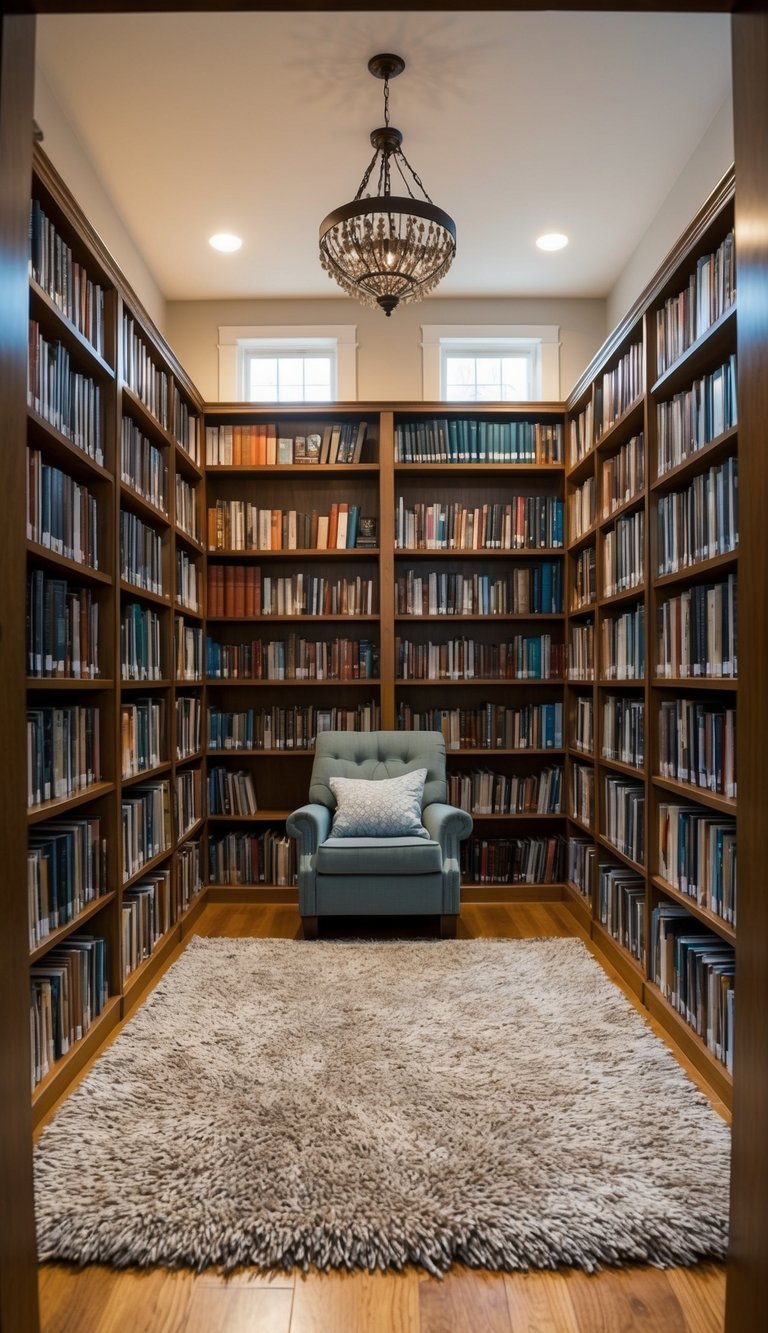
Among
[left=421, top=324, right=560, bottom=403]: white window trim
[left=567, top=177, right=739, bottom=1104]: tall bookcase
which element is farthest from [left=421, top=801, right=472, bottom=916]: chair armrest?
[left=421, top=324, right=560, bottom=403]: white window trim

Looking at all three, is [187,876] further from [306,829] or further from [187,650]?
[187,650]

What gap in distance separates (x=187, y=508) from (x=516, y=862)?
2564 millimetres

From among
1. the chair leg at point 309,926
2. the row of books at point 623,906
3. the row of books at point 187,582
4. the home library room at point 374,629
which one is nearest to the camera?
the home library room at point 374,629

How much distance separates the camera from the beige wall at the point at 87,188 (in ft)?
9.32

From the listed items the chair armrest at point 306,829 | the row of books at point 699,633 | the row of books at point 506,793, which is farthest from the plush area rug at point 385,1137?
the row of books at point 506,793

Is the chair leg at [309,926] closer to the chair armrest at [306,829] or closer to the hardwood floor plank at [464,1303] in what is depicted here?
the chair armrest at [306,829]

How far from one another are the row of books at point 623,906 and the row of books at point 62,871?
Result: 195 centimetres

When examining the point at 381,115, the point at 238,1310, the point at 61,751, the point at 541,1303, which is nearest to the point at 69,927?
the point at 61,751

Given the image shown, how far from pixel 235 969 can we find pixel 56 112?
3266mm

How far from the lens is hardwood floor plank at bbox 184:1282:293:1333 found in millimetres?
1519

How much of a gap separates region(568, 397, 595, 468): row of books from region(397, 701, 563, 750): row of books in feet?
4.37

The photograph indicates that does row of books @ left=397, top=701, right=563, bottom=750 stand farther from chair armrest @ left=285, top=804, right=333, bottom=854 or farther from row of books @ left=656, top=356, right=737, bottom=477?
row of books @ left=656, top=356, right=737, bottom=477

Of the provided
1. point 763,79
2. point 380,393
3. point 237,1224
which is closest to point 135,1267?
point 237,1224

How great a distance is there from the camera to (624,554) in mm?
3400
